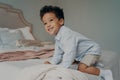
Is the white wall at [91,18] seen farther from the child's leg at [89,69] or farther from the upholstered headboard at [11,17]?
the child's leg at [89,69]

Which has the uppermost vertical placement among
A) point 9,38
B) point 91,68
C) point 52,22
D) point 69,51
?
point 52,22

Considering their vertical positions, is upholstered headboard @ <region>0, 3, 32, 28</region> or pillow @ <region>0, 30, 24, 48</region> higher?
upholstered headboard @ <region>0, 3, 32, 28</region>

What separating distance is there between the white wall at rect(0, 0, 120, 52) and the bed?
0.26m

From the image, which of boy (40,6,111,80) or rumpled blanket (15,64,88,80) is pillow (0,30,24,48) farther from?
rumpled blanket (15,64,88,80)

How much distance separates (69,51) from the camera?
1701mm

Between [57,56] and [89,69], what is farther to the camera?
[57,56]

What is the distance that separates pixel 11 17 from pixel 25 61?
211cm

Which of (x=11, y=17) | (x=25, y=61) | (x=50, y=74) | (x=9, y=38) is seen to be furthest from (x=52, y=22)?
(x=11, y=17)

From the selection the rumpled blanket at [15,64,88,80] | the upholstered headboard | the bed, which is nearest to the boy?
the bed

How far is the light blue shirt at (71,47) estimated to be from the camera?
5.56 feet

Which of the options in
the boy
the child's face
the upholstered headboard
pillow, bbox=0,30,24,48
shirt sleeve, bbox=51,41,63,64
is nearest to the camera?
the boy

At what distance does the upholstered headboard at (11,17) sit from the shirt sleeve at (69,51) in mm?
2320

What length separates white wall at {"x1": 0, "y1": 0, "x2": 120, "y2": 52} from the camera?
13.8ft

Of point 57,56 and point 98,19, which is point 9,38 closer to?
point 57,56
